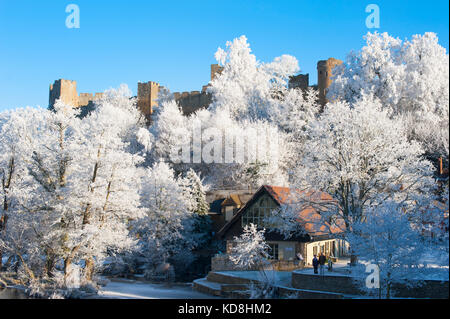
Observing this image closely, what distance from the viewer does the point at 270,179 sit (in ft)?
136

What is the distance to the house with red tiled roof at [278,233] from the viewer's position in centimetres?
2648

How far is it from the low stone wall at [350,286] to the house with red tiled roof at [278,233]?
4745mm

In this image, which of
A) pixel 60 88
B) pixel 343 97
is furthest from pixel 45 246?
pixel 60 88

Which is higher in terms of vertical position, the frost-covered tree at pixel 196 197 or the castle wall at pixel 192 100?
the castle wall at pixel 192 100

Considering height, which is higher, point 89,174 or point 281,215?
point 89,174

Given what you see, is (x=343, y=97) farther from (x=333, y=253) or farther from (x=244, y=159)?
(x=333, y=253)

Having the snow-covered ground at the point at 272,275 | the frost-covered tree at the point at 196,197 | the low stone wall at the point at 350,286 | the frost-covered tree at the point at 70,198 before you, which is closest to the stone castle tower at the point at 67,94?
the frost-covered tree at the point at 196,197

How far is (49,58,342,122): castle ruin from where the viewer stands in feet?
184

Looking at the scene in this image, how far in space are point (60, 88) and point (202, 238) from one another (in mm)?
53464

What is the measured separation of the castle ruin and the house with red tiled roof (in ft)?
78.1

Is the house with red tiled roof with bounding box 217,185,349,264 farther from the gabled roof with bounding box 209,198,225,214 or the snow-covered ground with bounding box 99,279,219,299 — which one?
the gabled roof with bounding box 209,198,225,214

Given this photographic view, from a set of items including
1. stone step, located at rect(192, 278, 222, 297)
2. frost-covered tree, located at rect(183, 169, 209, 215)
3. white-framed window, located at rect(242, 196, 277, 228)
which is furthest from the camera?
frost-covered tree, located at rect(183, 169, 209, 215)

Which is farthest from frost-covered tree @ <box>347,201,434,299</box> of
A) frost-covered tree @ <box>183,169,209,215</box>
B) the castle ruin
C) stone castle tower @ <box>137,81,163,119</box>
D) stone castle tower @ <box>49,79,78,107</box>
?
stone castle tower @ <box>49,79,78,107</box>

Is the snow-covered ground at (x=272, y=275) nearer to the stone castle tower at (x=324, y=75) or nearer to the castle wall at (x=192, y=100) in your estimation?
the stone castle tower at (x=324, y=75)
